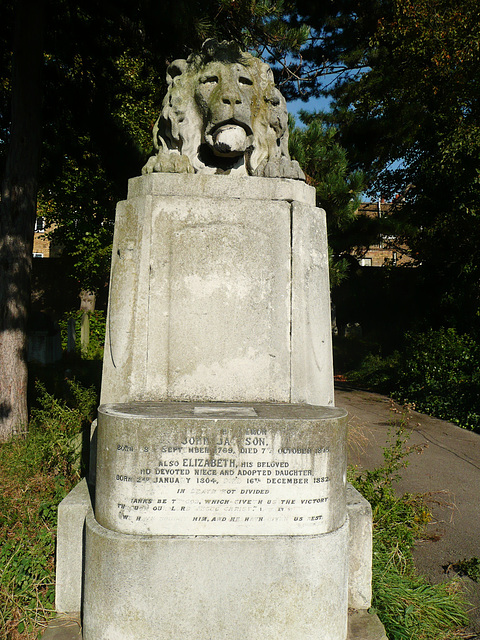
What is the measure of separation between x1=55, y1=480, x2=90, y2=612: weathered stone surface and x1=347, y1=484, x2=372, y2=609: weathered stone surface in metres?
1.51

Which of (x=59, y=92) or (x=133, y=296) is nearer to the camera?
(x=133, y=296)

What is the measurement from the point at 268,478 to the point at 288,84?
1271cm

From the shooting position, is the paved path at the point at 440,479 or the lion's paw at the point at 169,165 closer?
the lion's paw at the point at 169,165

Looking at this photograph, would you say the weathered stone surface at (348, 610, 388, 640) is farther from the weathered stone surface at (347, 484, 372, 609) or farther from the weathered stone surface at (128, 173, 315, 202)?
the weathered stone surface at (128, 173, 315, 202)

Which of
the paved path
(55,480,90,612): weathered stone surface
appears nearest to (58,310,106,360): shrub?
the paved path

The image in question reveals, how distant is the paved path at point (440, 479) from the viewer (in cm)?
400

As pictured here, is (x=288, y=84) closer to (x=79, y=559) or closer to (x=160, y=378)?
(x=160, y=378)

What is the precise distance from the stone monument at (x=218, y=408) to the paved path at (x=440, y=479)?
1.26 metres

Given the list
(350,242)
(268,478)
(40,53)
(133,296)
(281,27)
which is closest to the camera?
(268,478)

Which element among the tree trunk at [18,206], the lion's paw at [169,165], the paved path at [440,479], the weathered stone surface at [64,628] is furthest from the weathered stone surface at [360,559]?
the tree trunk at [18,206]

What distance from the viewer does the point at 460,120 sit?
1009 cm

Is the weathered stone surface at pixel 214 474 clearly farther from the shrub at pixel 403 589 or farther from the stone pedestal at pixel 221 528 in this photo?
the shrub at pixel 403 589

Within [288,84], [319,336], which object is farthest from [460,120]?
[319,336]

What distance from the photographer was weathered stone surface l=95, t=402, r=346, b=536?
8.46 ft
